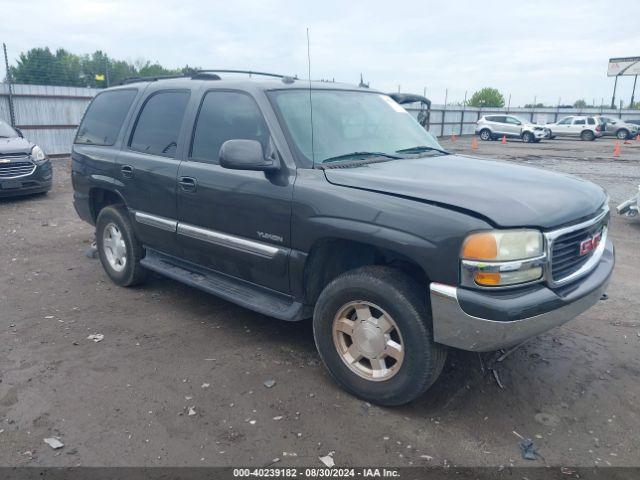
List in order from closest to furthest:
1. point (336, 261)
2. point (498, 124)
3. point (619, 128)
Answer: point (336, 261) < point (498, 124) < point (619, 128)

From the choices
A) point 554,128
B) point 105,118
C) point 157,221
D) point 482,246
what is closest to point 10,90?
point 105,118

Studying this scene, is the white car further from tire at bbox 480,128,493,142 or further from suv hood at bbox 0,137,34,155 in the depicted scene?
suv hood at bbox 0,137,34,155

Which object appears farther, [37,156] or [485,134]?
[485,134]

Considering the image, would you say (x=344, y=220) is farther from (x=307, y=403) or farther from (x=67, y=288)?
(x=67, y=288)

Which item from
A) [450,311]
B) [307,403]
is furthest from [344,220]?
[307,403]

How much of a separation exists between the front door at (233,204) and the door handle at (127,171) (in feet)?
2.57

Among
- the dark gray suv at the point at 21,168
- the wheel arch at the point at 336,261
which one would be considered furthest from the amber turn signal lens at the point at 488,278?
the dark gray suv at the point at 21,168

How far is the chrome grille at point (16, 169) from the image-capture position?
934cm

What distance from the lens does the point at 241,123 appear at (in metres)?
3.95

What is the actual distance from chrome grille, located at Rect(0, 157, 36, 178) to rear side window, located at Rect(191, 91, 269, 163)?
6799mm

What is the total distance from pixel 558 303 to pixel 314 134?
1.92m

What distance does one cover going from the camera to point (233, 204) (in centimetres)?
384

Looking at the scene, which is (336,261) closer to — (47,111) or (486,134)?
(47,111)

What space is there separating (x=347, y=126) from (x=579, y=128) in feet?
111
